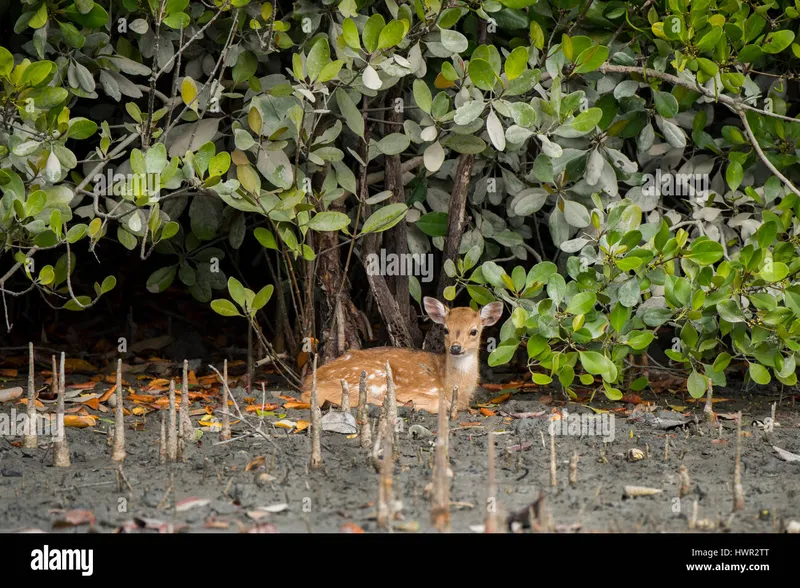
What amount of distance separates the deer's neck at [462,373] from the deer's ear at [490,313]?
0.25 metres

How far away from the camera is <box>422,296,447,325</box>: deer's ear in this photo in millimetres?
6801

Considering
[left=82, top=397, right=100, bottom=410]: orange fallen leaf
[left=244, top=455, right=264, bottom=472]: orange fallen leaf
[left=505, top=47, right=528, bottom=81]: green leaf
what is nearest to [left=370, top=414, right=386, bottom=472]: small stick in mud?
[left=244, top=455, right=264, bottom=472]: orange fallen leaf

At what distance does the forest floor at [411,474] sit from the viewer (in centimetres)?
390

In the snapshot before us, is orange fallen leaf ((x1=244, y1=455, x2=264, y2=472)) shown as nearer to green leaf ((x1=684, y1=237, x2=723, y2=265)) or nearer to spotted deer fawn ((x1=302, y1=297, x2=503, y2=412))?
spotted deer fawn ((x1=302, y1=297, x2=503, y2=412))

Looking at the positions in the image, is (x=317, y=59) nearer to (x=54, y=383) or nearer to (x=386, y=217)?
(x=386, y=217)

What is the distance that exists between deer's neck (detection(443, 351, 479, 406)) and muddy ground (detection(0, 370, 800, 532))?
3.34 feet

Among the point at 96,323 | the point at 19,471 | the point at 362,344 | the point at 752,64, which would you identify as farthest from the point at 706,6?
the point at 96,323

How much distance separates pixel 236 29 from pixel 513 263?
10.6 feet

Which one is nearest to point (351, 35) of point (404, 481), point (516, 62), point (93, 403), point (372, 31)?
point (372, 31)

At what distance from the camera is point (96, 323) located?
346 inches

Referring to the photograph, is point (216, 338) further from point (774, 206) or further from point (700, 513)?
point (700, 513)

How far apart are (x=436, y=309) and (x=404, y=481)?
2.56 metres

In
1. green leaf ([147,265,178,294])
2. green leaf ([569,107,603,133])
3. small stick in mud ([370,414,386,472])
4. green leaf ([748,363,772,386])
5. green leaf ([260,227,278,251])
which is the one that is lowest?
small stick in mud ([370,414,386,472])

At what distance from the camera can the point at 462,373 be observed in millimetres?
6965
